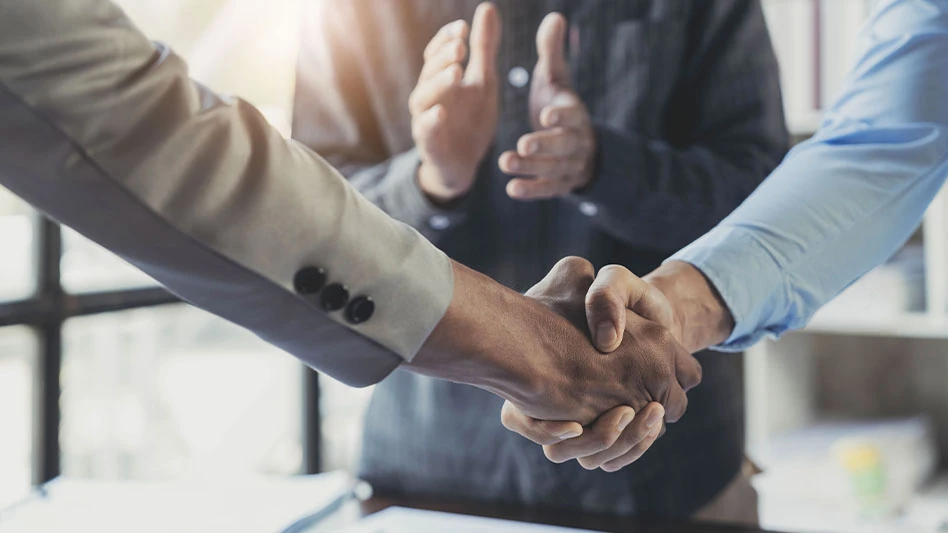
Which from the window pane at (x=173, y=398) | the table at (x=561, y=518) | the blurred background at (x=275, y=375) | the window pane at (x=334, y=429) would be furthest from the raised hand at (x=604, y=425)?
the window pane at (x=334, y=429)

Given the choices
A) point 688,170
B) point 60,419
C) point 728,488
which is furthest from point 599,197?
point 60,419

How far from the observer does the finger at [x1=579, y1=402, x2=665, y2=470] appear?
0.47 meters

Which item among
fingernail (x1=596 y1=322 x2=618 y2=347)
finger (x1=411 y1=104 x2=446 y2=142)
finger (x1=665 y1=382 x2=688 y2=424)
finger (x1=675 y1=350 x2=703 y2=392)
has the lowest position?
finger (x1=665 y1=382 x2=688 y2=424)

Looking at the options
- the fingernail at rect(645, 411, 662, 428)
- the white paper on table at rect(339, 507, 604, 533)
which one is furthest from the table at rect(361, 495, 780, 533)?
the fingernail at rect(645, 411, 662, 428)

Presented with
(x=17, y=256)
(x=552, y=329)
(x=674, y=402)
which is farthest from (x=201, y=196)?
(x=17, y=256)

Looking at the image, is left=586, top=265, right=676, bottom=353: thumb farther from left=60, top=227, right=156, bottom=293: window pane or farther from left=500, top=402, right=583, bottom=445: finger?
left=60, top=227, right=156, bottom=293: window pane

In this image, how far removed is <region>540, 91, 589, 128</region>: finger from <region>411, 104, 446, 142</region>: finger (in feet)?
0.26

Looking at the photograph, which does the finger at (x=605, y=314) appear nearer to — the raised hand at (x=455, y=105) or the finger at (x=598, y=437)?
the finger at (x=598, y=437)

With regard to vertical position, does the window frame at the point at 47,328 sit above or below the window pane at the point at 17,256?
below

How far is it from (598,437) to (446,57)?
265 millimetres

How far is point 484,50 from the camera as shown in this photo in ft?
1.98

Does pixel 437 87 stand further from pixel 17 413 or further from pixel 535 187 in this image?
pixel 17 413

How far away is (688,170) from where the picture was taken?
69 cm

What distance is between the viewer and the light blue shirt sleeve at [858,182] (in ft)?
2.05
